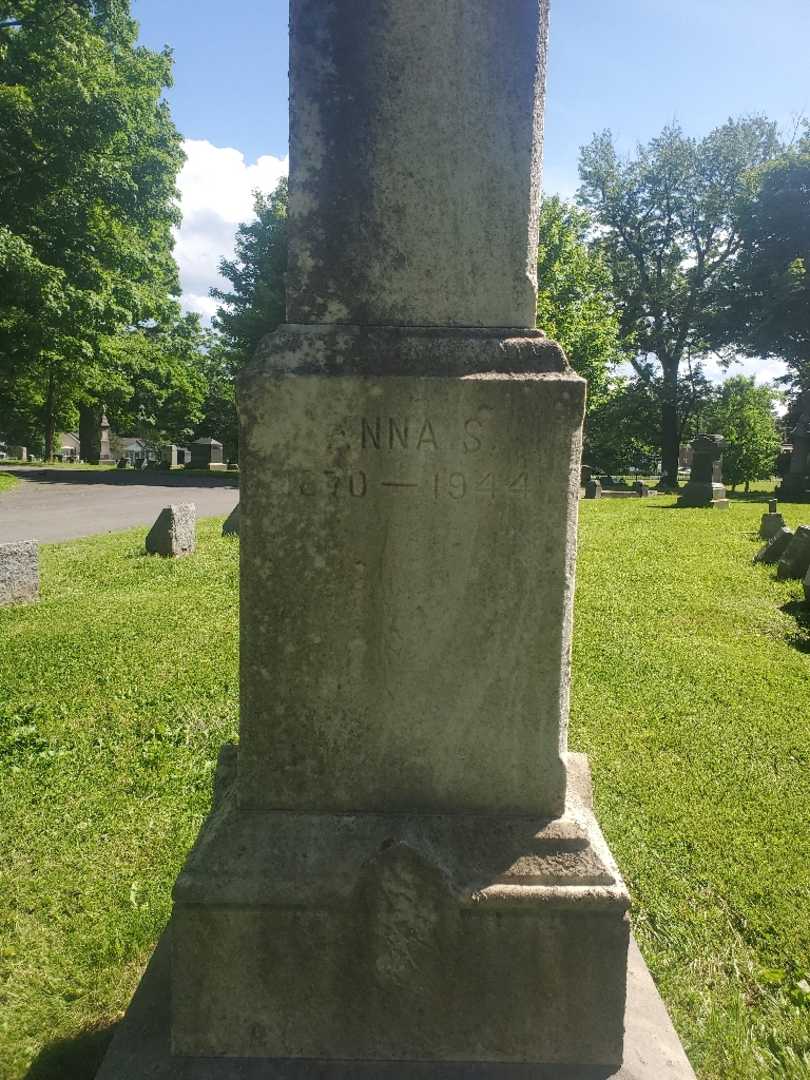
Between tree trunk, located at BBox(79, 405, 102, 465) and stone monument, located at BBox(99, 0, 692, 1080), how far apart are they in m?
45.4

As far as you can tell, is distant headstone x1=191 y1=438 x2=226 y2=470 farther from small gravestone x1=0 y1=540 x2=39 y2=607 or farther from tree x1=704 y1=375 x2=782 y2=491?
small gravestone x1=0 y1=540 x2=39 y2=607

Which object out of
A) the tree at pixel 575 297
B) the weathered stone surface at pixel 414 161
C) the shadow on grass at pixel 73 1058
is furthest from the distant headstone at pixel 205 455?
the weathered stone surface at pixel 414 161

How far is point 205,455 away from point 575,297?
65.9 feet

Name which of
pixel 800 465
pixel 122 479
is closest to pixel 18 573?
pixel 122 479

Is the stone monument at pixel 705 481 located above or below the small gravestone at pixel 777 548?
above

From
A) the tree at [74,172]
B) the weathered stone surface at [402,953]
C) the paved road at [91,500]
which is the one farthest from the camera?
the tree at [74,172]

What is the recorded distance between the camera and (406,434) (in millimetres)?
1954

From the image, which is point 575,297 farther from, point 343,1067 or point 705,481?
point 343,1067

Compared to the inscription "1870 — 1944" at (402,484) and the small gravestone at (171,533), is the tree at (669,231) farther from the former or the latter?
the inscription "1870 — 1944" at (402,484)

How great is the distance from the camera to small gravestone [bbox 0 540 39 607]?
8094mm

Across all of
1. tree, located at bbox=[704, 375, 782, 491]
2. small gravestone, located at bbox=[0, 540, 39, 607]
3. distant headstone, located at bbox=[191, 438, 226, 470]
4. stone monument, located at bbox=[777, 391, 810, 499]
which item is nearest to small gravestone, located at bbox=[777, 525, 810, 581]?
small gravestone, located at bbox=[0, 540, 39, 607]

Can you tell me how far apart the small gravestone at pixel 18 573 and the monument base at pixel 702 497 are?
60.4 feet

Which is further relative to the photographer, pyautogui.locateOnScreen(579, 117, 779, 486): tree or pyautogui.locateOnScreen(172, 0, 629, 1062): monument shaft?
pyautogui.locateOnScreen(579, 117, 779, 486): tree

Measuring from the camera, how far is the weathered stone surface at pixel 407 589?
194 centimetres
